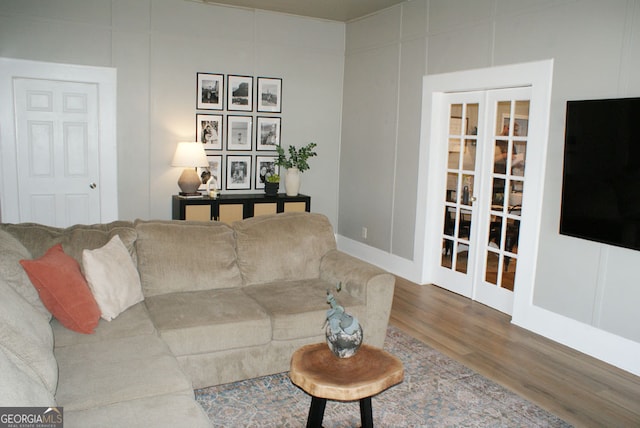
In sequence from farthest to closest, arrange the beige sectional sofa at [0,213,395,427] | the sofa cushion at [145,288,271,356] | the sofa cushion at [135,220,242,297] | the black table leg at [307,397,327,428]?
1. the sofa cushion at [135,220,242,297]
2. the sofa cushion at [145,288,271,356]
3. the black table leg at [307,397,327,428]
4. the beige sectional sofa at [0,213,395,427]

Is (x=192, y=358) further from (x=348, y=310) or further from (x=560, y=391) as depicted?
(x=560, y=391)

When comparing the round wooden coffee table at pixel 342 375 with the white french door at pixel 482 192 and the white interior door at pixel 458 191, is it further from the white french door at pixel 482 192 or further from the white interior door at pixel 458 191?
the white interior door at pixel 458 191

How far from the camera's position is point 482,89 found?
4887 millimetres

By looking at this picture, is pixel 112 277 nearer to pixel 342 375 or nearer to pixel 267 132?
Result: pixel 342 375

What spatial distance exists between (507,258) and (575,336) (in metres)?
0.97

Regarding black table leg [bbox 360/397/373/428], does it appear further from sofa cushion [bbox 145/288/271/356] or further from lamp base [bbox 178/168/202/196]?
lamp base [bbox 178/168/202/196]

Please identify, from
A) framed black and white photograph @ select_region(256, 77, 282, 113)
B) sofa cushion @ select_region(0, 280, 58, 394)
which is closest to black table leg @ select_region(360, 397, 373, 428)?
sofa cushion @ select_region(0, 280, 58, 394)

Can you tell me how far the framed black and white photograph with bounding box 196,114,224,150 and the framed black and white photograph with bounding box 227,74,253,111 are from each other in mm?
236

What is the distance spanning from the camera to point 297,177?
6637mm

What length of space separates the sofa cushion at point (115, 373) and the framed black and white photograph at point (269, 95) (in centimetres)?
439

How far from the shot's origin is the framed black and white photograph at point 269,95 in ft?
21.7

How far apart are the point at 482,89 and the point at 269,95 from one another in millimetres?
2805

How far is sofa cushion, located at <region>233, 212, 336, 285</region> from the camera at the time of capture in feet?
12.6

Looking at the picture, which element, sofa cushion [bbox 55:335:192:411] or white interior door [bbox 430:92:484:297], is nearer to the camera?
sofa cushion [bbox 55:335:192:411]
